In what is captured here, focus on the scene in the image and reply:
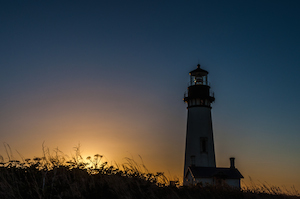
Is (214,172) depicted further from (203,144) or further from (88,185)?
(88,185)

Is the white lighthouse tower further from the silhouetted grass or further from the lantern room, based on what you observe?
the silhouetted grass

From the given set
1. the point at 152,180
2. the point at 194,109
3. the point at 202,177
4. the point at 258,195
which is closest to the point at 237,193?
the point at 258,195

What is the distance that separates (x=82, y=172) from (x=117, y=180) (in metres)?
1.11

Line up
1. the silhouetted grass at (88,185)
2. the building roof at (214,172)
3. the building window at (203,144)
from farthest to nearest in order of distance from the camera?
1. the building window at (203,144)
2. the building roof at (214,172)
3. the silhouetted grass at (88,185)

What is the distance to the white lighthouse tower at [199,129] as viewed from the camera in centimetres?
3419

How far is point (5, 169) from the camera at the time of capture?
899 cm

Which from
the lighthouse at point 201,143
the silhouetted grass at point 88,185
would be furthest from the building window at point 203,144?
the silhouetted grass at point 88,185

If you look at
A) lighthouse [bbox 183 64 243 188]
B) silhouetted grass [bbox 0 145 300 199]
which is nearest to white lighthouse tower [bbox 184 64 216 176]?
lighthouse [bbox 183 64 243 188]

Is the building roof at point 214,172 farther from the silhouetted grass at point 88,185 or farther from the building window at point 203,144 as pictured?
the silhouetted grass at point 88,185

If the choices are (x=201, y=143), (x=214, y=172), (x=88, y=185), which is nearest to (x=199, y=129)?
(x=201, y=143)

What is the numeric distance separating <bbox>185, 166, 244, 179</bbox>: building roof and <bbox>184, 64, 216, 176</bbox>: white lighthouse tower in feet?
1.91

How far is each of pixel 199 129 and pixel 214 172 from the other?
4.43 metres

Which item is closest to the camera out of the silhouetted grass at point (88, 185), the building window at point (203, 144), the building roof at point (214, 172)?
the silhouetted grass at point (88, 185)

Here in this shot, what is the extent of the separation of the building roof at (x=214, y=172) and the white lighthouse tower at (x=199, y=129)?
1.91 feet
